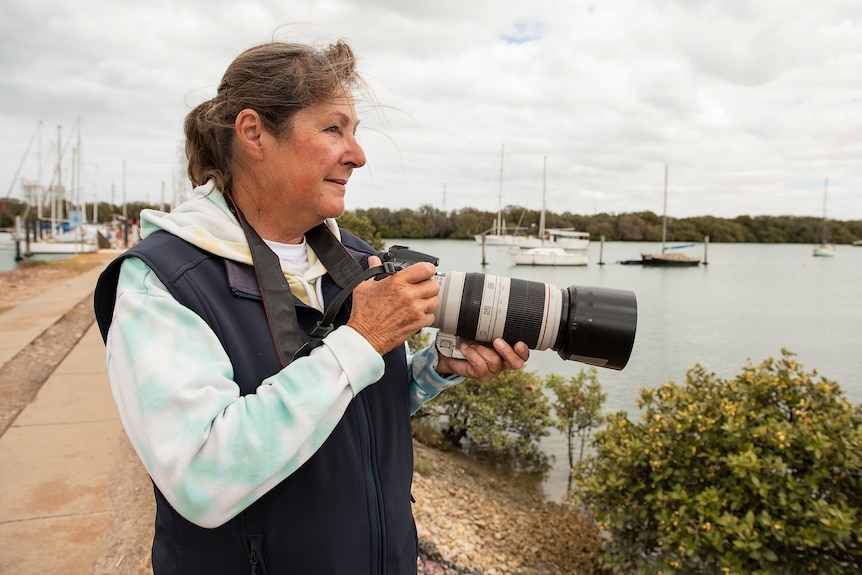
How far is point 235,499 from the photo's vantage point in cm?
98

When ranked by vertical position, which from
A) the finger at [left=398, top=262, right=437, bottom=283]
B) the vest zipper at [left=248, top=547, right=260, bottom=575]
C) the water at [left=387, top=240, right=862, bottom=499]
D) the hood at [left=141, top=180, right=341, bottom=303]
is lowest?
the water at [left=387, top=240, right=862, bottom=499]

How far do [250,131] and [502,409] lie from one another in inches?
194

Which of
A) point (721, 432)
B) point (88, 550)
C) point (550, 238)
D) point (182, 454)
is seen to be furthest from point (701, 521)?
point (550, 238)

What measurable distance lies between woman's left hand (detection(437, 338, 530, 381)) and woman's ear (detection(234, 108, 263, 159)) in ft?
2.27

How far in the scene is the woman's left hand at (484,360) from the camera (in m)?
1.51

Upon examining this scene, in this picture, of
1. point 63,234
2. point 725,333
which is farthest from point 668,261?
point 63,234

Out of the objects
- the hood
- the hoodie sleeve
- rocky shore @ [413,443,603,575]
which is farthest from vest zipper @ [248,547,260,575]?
rocky shore @ [413,443,603,575]

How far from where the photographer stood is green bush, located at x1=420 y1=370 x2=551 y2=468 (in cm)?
576

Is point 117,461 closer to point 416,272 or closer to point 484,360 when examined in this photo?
point 484,360

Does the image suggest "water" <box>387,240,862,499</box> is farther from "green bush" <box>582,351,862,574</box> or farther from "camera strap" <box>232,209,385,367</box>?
"camera strap" <box>232,209,385,367</box>

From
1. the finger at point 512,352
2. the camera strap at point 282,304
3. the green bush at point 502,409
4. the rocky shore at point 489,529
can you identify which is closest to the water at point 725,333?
the green bush at point 502,409

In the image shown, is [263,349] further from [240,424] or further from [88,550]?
[88,550]

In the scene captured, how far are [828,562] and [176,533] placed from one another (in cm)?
285

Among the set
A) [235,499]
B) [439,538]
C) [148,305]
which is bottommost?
[439,538]
